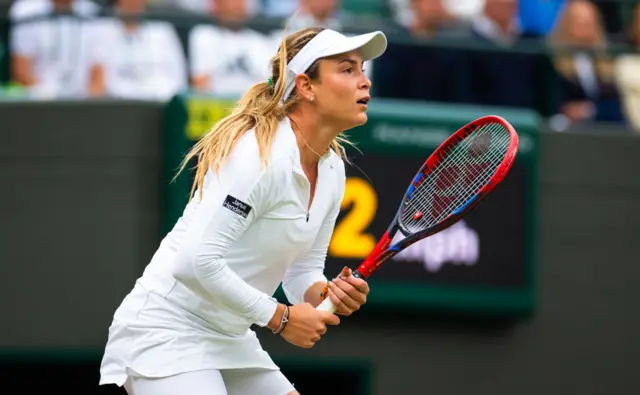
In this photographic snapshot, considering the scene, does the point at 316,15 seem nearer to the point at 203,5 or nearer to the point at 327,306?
the point at 203,5

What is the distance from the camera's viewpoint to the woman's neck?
11.9 ft

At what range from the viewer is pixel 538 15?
788 cm

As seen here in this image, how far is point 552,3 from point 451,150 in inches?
168

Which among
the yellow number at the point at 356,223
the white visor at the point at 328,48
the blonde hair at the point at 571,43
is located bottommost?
the yellow number at the point at 356,223

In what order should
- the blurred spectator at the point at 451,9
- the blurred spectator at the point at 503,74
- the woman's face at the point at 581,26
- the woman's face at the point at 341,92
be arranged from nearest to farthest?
the woman's face at the point at 341,92 → the blurred spectator at the point at 503,74 → the woman's face at the point at 581,26 → the blurred spectator at the point at 451,9

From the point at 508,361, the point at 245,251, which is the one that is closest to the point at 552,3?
the point at 508,361

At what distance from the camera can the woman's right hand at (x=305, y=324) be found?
138 inches

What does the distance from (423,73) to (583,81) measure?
1097 mm

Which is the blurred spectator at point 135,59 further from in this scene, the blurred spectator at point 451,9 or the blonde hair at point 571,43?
the blonde hair at point 571,43

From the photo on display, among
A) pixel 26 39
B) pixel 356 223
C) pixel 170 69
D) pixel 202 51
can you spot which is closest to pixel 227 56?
pixel 202 51

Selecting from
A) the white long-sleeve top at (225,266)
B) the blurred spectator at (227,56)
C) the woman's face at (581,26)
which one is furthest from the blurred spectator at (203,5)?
the white long-sleeve top at (225,266)

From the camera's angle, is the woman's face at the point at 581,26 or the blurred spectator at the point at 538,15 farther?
the blurred spectator at the point at 538,15

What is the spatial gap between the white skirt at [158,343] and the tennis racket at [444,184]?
556 millimetres

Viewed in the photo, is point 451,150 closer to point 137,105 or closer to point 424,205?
point 424,205
